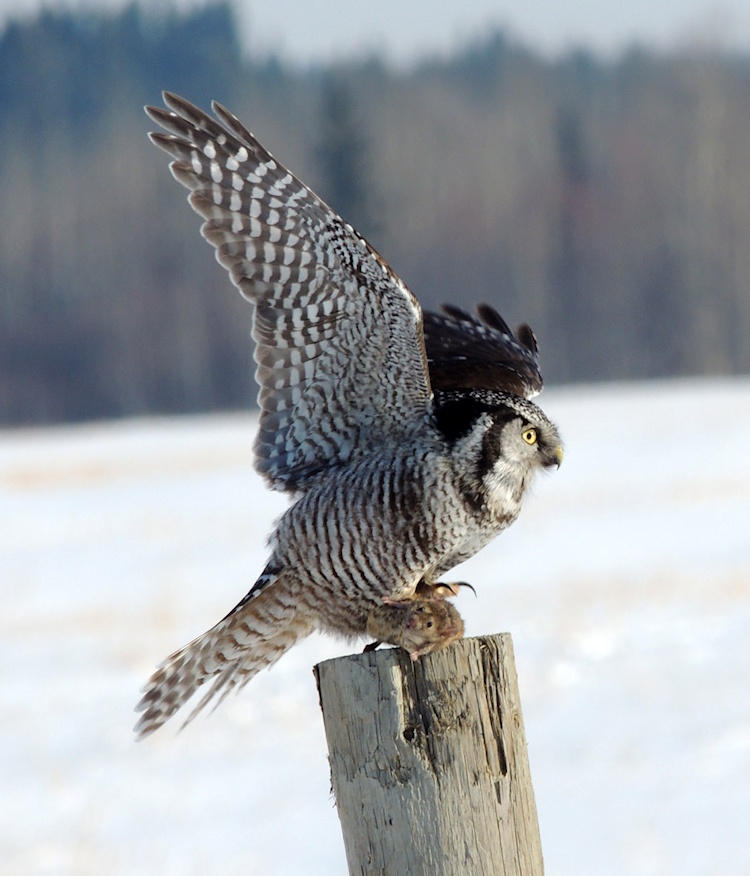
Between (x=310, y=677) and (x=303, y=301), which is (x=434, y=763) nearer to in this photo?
(x=303, y=301)

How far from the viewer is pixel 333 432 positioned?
4.32 m

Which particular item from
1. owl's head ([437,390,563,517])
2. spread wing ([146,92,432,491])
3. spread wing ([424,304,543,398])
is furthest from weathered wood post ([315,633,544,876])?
spread wing ([424,304,543,398])

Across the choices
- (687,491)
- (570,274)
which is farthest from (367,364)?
(570,274)

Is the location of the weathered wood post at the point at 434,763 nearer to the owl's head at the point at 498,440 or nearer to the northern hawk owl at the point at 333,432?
the northern hawk owl at the point at 333,432

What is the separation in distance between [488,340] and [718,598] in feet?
19.8

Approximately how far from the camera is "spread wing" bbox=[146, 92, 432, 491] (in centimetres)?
388

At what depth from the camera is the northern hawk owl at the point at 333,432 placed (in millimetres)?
3934

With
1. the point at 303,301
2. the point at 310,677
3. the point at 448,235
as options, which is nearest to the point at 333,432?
the point at 303,301

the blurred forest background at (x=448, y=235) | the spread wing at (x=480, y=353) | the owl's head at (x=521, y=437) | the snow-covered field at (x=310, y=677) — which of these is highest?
the blurred forest background at (x=448, y=235)

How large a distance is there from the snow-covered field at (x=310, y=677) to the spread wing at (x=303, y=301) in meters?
1.37

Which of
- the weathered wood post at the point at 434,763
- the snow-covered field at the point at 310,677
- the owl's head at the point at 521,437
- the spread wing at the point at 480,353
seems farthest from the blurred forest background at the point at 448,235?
the weathered wood post at the point at 434,763

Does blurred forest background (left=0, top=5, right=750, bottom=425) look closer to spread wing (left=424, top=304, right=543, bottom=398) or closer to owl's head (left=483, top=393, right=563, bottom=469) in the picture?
spread wing (left=424, top=304, right=543, bottom=398)

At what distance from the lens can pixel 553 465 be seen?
4316 millimetres

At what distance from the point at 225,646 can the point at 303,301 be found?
3.90 ft
